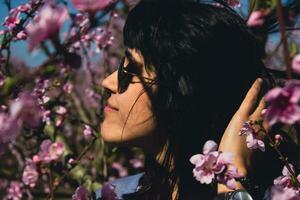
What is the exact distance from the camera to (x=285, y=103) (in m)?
0.79

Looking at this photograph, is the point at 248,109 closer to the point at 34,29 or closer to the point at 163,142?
the point at 163,142

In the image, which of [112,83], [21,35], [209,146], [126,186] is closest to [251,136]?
[209,146]

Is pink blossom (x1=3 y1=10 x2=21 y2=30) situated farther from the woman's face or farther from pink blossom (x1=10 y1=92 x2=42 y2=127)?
pink blossom (x1=10 y1=92 x2=42 y2=127)

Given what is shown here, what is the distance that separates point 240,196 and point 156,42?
22.6 inches

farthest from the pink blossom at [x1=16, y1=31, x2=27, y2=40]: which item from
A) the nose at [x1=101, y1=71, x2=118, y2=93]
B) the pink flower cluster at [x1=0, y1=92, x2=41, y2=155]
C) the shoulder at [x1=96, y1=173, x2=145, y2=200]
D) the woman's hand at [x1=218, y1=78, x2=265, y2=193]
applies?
the pink flower cluster at [x1=0, y1=92, x2=41, y2=155]

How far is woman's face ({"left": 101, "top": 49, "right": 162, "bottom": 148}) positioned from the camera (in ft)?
5.05

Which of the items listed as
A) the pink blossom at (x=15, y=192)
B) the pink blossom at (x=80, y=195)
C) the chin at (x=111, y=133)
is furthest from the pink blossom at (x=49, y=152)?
the pink blossom at (x=15, y=192)

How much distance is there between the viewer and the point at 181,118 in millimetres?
1654

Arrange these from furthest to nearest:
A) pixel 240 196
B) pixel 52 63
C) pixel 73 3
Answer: pixel 240 196
pixel 73 3
pixel 52 63

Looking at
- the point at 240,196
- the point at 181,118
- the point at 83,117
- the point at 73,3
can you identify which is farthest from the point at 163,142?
the point at 83,117

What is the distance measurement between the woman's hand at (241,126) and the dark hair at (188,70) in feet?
0.29

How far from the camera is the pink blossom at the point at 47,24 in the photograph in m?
→ 0.71

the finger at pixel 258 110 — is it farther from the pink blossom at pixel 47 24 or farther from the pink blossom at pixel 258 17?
the pink blossom at pixel 47 24

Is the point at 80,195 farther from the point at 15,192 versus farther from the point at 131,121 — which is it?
the point at 15,192
